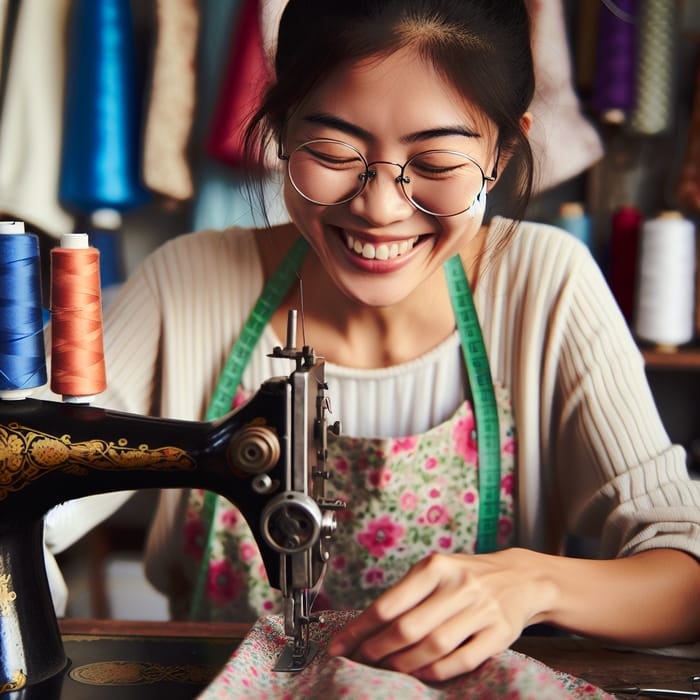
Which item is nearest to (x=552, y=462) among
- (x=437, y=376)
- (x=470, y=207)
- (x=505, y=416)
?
(x=505, y=416)

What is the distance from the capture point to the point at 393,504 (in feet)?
3.83

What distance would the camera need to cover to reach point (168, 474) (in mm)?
807

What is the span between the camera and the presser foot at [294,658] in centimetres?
78

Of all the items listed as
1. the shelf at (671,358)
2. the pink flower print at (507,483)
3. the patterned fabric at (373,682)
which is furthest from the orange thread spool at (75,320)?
the shelf at (671,358)

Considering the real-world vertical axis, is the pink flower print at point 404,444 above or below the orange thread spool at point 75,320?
below

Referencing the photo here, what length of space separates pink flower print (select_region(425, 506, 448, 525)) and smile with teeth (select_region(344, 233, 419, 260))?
0.36 meters

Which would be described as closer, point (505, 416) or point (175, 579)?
point (505, 416)

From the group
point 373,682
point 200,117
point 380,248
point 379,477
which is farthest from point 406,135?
point 200,117

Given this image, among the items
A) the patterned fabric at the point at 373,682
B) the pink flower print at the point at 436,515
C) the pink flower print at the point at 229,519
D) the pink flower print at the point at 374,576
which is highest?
the patterned fabric at the point at 373,682

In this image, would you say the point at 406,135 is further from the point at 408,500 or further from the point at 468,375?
the point at 408,500

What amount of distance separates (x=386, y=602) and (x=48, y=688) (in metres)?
0.32

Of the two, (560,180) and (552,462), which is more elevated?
(560,180)

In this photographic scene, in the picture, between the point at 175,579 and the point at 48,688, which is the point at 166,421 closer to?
the point at 48,688

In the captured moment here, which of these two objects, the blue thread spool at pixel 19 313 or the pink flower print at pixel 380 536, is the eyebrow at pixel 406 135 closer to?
the blue thread spool at pixel 19 313
